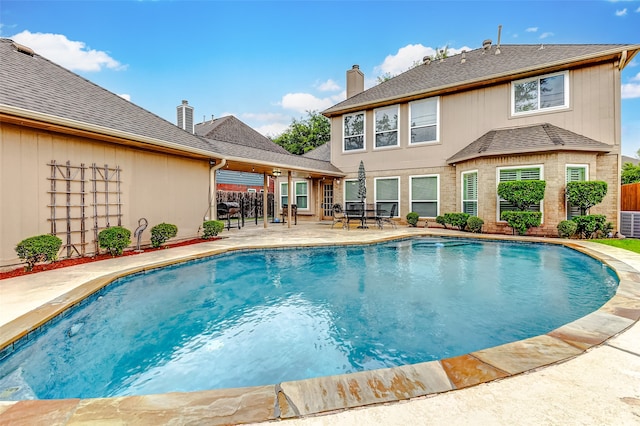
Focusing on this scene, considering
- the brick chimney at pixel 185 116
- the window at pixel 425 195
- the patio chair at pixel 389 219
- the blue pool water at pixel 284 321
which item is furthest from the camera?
the brick chimney at pixel 185 116

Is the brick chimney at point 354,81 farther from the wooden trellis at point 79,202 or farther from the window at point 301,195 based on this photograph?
the wooden trellis at point 79,202

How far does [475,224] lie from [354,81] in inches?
401

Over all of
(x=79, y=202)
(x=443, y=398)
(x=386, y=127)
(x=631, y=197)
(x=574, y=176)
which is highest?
(x=386, y=127)

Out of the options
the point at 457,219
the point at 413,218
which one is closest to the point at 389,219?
the point at 413,218

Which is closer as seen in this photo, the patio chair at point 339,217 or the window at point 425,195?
the window at point 425,195

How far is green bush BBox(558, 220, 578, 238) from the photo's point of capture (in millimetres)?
8516

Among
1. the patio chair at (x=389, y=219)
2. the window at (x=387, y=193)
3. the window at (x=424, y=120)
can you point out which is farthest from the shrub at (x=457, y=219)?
the window at (x=424, y=120)

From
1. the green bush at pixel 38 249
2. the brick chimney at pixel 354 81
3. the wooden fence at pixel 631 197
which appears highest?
the brick chimney at pixel 354 81

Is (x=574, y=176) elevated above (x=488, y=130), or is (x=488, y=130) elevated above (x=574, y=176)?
(x=488, y=130)

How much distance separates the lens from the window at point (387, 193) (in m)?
13.1

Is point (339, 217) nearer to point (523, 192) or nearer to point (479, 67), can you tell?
point (523, 192)

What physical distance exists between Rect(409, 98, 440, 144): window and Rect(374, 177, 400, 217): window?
2.03 m

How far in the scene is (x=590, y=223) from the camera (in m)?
8.45

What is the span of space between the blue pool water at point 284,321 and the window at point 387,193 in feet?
22.4
